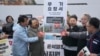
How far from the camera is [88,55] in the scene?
5125mm

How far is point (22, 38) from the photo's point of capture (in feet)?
21.0

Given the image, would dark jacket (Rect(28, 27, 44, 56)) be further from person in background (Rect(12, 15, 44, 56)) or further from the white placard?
the white placard

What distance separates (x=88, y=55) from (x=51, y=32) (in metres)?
1.66

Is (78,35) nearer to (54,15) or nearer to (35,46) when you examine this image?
(54,15)

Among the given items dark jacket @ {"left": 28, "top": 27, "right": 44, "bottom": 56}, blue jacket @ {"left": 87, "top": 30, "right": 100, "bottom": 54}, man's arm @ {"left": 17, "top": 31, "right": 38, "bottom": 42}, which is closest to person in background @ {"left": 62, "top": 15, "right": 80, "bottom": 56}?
dark jacket @ {"left": 28, "top": 27, "right": 44, "bottom": 56}

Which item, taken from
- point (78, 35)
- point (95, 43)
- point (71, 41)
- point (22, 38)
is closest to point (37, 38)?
point (22, 38)

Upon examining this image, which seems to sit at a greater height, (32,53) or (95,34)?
(95,34)

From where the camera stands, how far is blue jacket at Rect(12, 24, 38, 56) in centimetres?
641

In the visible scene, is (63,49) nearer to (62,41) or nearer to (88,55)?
(62,41)

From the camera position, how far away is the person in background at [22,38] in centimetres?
641

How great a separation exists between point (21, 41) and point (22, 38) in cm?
10

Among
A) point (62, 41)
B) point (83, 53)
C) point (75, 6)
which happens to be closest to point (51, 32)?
point (62, 41)

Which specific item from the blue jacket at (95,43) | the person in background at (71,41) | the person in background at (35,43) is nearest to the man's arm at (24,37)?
the person in background at (35,43)

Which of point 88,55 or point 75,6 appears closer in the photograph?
point 88,55
